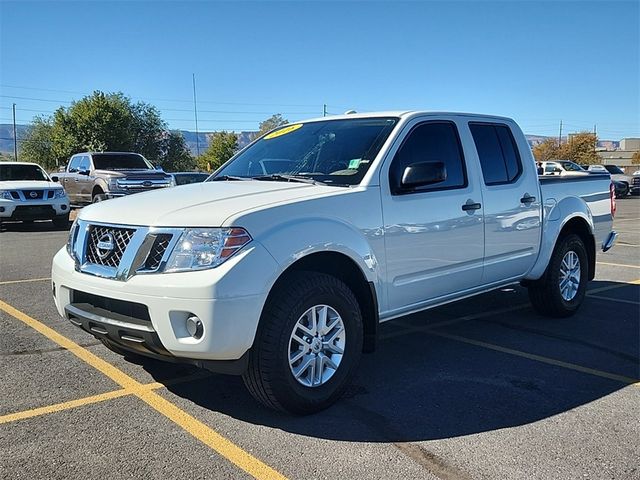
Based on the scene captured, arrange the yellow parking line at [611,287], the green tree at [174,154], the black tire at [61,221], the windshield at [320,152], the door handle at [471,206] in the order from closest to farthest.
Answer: the windshield at [320,152] < the door handle at [471,206] < the yellow parking line at [611,287] < the black tire at [61,221] < the green tree at [174,154]

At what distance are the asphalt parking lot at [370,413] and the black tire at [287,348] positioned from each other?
132 mm

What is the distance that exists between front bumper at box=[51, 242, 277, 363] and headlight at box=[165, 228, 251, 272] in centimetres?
5

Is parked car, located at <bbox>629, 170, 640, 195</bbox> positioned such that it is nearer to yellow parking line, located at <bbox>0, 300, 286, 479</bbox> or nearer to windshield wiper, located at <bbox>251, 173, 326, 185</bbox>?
windshield wiper, located at <bbox>251, 173, 326, 185</bbox>

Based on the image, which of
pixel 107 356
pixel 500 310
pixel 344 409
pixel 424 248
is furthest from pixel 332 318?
pixel 500 310

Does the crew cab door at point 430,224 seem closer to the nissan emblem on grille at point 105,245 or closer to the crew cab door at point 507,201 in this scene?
the crew cab door at point 507,201

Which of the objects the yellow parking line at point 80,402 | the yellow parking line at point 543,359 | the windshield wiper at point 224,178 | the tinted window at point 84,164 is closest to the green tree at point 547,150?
the tinted window at point 84,164

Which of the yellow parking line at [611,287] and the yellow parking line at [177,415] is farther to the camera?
the yellow parking line at [611,287]

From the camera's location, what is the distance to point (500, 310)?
667 cm

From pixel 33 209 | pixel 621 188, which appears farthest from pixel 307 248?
pixel 621 188

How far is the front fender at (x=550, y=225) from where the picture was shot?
5.88 metres

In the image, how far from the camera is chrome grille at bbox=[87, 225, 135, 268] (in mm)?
3711

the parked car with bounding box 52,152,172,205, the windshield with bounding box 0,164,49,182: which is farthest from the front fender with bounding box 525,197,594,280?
the windshield with bounding box 0,164,49,182

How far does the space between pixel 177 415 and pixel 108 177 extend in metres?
13.6

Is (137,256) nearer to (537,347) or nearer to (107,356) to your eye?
(107,356)
